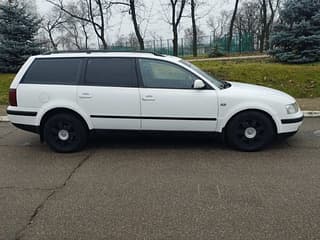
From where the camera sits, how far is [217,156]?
217 inches

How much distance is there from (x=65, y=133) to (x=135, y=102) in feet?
4.38

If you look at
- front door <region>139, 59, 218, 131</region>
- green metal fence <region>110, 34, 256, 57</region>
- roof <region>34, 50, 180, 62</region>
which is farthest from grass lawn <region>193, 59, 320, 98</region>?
green metal fence <region>110, 34, 256, 57</region>

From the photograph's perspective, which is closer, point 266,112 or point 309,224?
point 309,224

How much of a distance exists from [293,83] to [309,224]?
8.90m

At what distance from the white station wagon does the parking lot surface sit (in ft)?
1.25

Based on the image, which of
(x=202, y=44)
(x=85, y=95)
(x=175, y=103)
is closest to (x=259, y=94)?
(x=175, y=103)

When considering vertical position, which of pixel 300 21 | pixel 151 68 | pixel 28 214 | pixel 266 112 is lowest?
pixel 28 214

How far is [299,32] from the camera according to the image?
44.6 ft

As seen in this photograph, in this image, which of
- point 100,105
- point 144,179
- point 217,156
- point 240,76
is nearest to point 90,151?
point 100,105

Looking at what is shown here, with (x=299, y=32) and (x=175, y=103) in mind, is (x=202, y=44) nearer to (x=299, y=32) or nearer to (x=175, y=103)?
(x=299, y=32)

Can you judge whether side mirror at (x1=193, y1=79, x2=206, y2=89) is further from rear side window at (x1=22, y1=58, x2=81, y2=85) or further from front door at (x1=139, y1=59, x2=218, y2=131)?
rear side window at (x1=22, y1=58, x2=81, y2=85)

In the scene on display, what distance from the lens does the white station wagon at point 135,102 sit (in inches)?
223

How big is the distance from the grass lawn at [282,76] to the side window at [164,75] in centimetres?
619

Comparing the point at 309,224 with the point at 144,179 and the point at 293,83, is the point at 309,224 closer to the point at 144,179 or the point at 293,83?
the point at 144,179
